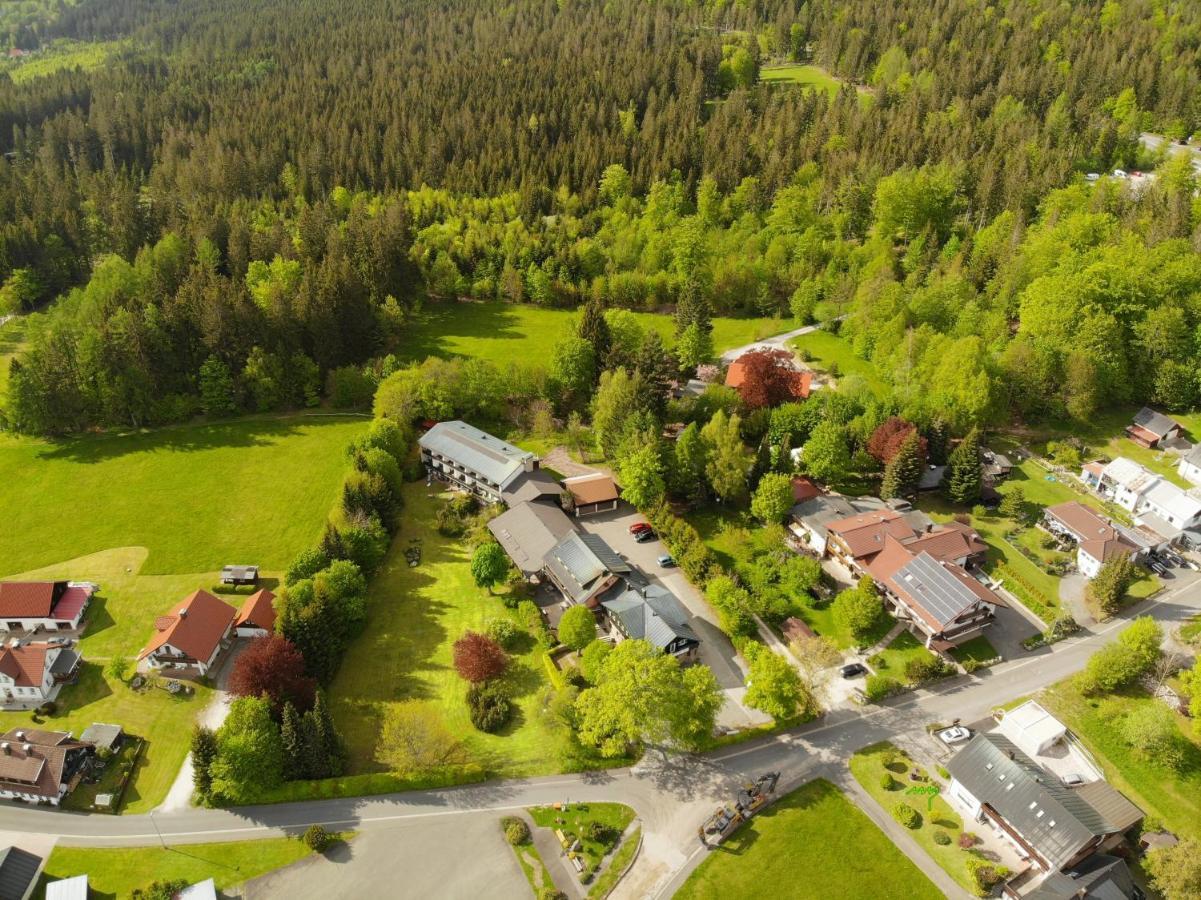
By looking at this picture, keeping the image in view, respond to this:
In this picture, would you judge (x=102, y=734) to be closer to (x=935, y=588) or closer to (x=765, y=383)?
(x=935, y=588)

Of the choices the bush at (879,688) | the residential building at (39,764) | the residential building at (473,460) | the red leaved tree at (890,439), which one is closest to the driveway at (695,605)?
the bush at (879,688)

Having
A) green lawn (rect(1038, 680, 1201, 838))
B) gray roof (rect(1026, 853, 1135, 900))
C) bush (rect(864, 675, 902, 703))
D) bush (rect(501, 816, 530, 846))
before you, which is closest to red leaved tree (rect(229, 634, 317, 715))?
bush (rect(501, 816, 530, 846))

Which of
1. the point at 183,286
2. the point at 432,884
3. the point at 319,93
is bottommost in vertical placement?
the point at 432,884

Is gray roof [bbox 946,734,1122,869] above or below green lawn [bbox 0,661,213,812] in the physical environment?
above

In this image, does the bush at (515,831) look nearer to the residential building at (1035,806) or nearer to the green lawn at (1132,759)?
the residential building at (1035,806)

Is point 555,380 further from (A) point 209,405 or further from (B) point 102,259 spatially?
(B) point 102,259

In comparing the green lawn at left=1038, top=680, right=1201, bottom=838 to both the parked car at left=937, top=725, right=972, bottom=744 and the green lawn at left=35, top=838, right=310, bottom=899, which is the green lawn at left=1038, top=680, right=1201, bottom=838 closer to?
the parked car at left=937, top=725, right=972, bottom=744

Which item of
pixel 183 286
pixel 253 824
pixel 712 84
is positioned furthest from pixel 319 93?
pixel 253 824
